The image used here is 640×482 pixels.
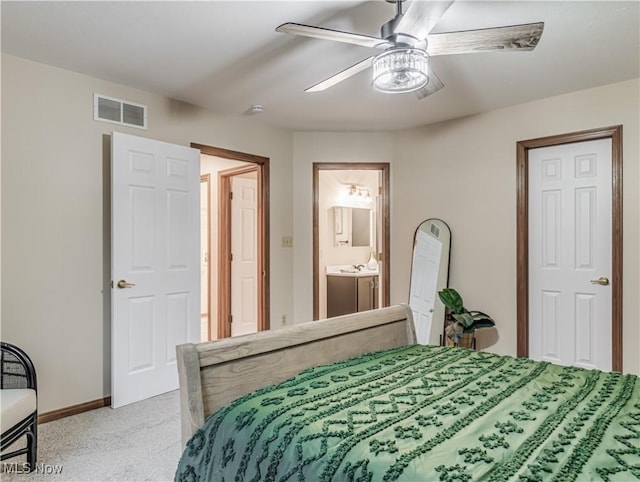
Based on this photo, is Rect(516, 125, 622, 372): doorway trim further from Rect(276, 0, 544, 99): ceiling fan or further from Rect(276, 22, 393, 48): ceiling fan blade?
Rect(276, 22, 393, 48): ceiling fan blade

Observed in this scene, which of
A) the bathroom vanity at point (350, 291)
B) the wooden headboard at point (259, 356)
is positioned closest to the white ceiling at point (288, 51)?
the wooden headboard at point (259, 356)

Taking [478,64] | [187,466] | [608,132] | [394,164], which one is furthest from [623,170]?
[187,466]

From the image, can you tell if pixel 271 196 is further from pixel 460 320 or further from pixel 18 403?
pixel 18 403

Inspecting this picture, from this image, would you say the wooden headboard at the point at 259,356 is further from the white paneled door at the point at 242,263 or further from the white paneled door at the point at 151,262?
the white paneled door at the point at 242,263

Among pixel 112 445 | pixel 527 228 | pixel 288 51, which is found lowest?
pixel 112 445

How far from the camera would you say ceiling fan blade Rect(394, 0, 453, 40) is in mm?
1583

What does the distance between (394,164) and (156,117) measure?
2.48m

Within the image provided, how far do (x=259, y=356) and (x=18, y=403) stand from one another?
1352 mm

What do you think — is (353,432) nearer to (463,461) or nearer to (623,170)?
(463,461)

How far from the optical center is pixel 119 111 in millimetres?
3207

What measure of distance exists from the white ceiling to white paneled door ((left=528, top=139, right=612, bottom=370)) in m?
0.61

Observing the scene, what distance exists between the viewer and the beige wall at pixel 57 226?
271 centimetres

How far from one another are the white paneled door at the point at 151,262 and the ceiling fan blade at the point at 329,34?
74.0 inches

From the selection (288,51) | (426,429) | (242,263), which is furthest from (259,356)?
(242,263)
